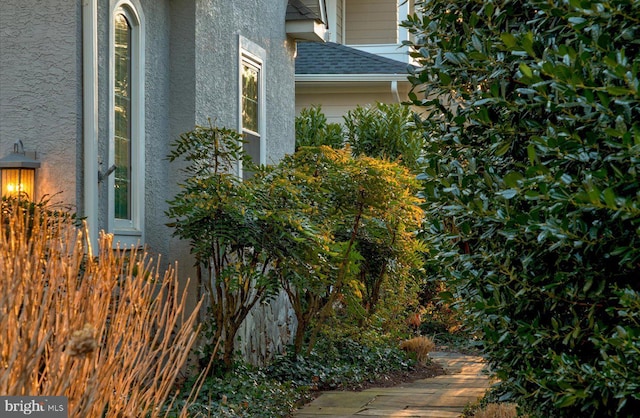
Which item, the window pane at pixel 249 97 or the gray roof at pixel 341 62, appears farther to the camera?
the gray roof at pixel 341 62

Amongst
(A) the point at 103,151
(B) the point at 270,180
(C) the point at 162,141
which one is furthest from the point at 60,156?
(B) the point at 270,180

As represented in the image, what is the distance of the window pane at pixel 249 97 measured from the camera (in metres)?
11.1

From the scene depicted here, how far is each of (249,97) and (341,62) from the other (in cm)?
761

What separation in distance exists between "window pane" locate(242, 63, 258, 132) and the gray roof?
6869 millimetres

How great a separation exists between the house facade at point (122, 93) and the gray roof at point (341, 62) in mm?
6990

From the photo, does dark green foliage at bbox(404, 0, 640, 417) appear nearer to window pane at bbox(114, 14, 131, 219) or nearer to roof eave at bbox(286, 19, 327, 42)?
window pane at bbox(114, 14, 131, 219)

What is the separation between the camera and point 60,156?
7.36 m

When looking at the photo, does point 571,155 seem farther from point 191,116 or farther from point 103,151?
point 191,116

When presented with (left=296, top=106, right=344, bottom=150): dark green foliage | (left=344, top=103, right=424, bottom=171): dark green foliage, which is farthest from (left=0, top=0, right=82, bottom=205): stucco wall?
(left=344, top=103, right=424, bottom=171): dark green foliage

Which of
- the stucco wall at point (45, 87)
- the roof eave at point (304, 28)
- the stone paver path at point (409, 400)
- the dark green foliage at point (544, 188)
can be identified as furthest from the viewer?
the roof eave at point (304, 28)

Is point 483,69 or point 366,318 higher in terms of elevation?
point 483,69

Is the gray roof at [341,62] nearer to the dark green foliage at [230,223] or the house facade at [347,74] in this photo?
the house facade at [347,74]

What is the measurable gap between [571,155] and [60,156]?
Answer: 15.9ft

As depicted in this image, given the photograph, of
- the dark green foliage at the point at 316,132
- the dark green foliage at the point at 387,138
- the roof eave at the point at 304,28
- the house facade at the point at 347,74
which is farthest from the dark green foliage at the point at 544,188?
the house facade at the point at 347,74
